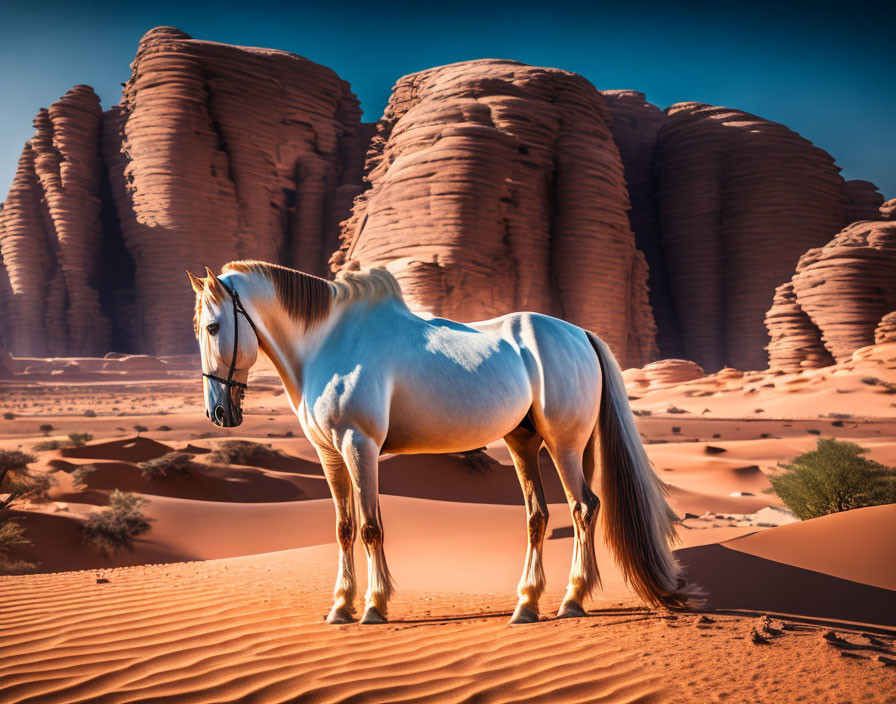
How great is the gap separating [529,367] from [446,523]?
239 inches

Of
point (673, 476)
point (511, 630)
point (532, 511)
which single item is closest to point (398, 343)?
point (532, 511)

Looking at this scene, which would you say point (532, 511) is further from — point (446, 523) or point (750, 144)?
point (750, 144)

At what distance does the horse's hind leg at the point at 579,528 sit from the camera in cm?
427

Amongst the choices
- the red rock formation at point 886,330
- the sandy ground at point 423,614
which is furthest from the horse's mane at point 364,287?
the red rock formation at point 886,330

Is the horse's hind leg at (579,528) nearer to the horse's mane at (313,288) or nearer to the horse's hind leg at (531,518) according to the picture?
the horse's hind leg at (531,518)

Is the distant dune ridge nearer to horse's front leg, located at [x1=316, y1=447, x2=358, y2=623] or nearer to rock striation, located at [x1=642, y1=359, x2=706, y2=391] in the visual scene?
rock striation, located at [x1=642, y1=359, x2=706, y2=391]

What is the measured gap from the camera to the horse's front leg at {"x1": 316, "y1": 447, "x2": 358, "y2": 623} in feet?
13.4

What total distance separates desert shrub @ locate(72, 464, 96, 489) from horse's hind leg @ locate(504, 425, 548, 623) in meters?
10.1

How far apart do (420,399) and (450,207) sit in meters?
32.9

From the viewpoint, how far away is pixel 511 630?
12.7 feet

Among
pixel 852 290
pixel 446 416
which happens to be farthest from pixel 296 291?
pixel 852 290

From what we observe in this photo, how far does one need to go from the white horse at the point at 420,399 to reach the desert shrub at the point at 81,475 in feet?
31.7

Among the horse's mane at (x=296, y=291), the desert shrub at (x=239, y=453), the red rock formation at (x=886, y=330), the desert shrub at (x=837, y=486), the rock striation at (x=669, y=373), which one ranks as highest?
the red rock formation at (x=886, y=330)

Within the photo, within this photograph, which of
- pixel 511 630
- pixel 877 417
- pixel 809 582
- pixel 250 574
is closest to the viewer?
pixel 511 630
